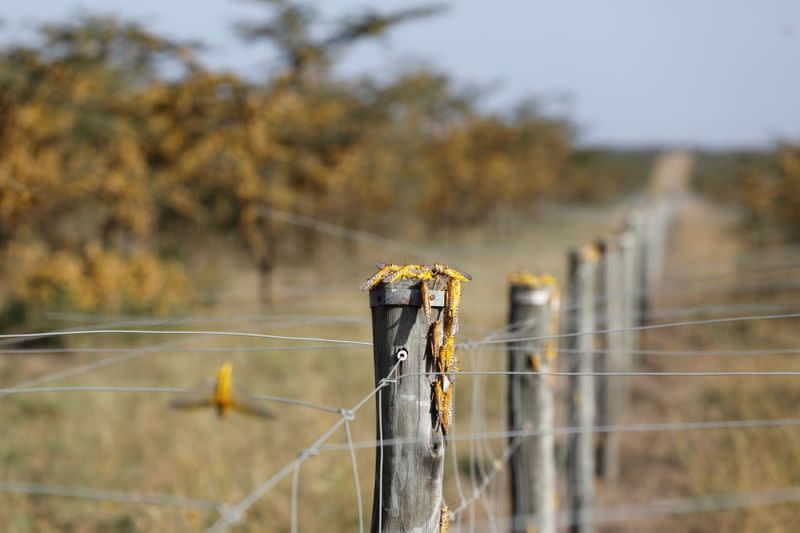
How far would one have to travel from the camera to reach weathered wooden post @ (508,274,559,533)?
9.53ft

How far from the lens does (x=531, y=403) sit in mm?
2934

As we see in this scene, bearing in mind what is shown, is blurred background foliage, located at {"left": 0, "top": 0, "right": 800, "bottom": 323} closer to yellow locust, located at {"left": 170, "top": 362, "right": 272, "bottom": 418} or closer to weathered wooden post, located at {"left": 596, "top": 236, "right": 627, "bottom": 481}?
weathered wooden post, located at {"left": 596, "top": 236, "right": 627, "bottom": 481}

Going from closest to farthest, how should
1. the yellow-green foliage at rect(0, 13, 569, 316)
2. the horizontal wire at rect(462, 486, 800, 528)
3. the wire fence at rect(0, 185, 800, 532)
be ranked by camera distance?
the wire fence at rect(0, 185, 800, 532)
the horizontal wire at rect(462, 486, 800, 528)
the yellow-green foliage at rect(0, 13, 569, 316)

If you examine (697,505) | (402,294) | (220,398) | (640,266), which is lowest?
(697,505)

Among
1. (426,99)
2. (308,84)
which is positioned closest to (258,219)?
(308,84)

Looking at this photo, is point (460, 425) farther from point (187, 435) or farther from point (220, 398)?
point (220, 398)

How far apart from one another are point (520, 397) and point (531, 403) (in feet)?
0.16

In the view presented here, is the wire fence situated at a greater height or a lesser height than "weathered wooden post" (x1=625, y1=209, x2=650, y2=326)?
lesser

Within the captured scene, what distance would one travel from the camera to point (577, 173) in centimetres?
4772

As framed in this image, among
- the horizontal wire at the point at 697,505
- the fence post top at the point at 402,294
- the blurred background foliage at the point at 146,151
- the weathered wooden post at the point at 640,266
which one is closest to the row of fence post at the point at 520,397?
the fence post top at the point at 402,294

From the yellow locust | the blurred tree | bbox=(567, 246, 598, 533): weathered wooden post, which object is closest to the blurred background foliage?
the blurred tree

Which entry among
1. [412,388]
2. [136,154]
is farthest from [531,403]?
[136,154]

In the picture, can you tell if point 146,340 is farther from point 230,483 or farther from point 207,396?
point 207,396

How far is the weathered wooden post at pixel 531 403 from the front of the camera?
2.91m
